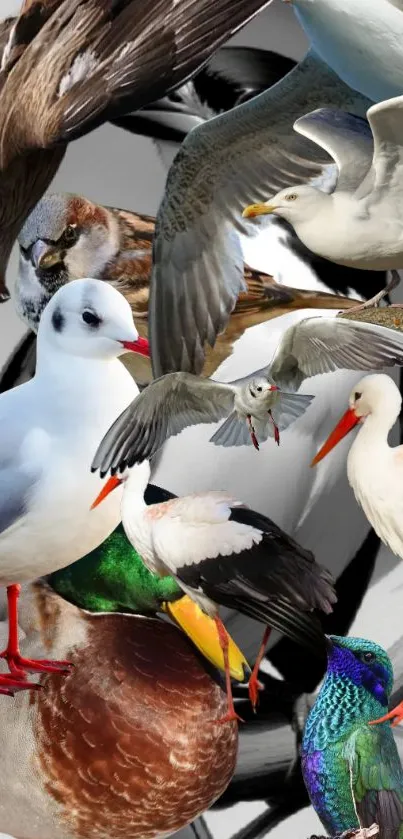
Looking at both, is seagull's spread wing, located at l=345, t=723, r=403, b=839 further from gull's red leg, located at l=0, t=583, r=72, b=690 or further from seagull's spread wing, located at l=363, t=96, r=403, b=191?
seagull's spread wing, located at l=363, t=96, r=403, b=191

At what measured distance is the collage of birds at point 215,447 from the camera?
140cm

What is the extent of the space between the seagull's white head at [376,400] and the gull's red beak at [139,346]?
0.27 metres

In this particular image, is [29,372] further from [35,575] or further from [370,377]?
[370,377]

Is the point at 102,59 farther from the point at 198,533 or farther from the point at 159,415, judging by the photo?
the point at 198,533

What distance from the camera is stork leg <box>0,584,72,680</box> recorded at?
1.52 m

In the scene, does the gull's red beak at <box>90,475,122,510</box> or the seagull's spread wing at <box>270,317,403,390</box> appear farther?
the gull's red beak at <box>90,475,122,510</box>

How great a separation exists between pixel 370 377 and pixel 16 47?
696 millimetres

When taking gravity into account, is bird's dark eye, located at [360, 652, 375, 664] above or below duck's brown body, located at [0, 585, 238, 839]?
above

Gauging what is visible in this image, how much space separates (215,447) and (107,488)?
0.46 ft

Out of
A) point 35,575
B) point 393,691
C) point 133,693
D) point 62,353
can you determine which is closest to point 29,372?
point 62,353

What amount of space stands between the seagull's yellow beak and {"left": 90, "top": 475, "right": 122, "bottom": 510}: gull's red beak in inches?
14.0

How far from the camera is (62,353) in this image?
1.51 metres

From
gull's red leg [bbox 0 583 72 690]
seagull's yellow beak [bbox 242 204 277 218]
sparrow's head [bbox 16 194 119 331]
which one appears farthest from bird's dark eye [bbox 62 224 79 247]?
gull's red leg [bbox 0 583 72 690]

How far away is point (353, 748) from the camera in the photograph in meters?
1.35
